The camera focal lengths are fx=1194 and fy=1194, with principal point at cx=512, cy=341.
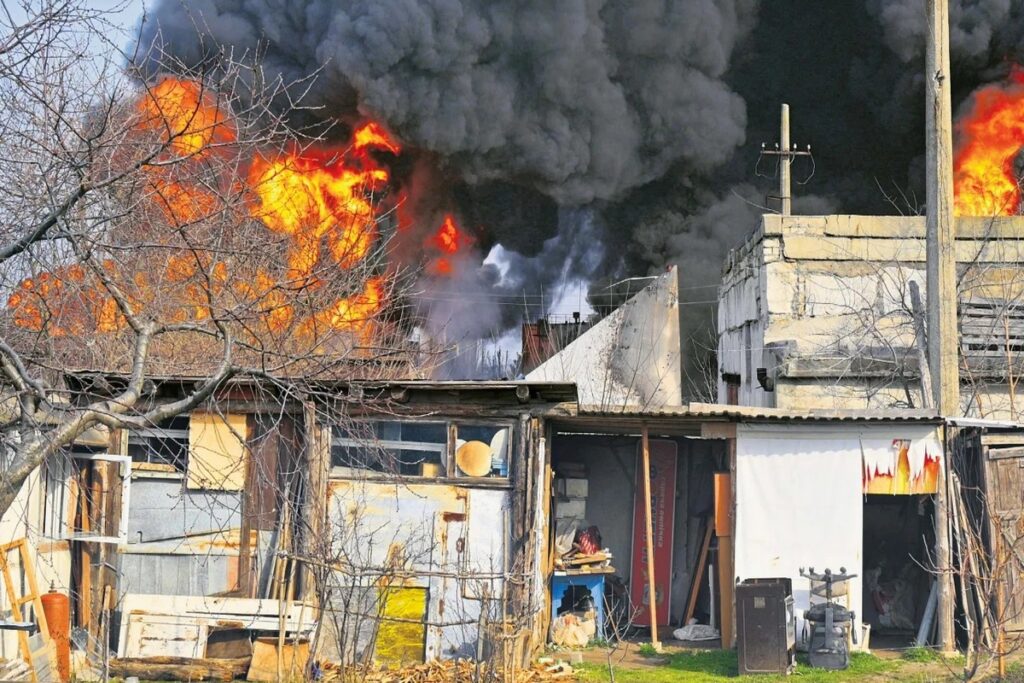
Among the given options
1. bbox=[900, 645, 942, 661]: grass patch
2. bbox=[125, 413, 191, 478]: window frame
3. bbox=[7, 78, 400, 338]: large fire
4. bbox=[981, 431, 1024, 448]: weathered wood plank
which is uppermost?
bbox=[7, 78, 400, 338]: large fire

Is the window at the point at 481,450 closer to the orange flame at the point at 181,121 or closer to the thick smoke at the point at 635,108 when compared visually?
the orange flame at the point at 181,121

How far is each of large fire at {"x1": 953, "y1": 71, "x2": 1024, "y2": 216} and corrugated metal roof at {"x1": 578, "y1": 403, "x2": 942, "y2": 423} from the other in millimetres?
11575

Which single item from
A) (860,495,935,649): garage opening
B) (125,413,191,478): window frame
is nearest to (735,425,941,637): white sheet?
(860,495,935,649): garage opening

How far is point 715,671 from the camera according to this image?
12336 mm

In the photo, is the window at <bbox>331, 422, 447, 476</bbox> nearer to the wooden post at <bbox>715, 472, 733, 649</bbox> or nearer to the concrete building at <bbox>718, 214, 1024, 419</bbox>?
the wooden post at <bbox>715, 472, 733, 649</bbox>

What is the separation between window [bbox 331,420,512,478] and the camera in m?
12.5

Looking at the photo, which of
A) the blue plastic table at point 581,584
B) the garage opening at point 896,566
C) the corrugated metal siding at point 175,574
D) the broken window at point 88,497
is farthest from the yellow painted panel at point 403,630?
the garage opening at point 896,566

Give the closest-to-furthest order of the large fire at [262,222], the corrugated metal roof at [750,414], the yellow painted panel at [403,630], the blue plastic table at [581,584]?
the large fire at [262,222]
the yellow painted panel at [403,630]
the corrugated metal roof at [750,414]
the blue plastic table at [581,584]

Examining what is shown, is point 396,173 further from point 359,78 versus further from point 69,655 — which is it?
point 69,655

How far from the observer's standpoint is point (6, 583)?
1068 cm

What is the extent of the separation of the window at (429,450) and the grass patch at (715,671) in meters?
2.34

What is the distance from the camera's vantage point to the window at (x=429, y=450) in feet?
41.0

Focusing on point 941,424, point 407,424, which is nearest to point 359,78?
point 407,424

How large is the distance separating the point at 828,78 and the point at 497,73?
11230 millimetres
